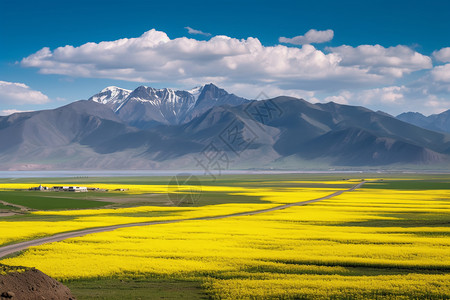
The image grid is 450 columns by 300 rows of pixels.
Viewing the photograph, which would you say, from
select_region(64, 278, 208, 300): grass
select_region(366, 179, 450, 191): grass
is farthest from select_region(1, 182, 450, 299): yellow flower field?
select_region(366, 179, 450, 191): grass

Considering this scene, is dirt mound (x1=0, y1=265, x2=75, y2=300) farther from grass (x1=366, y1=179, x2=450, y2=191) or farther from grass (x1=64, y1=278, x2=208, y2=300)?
grass (x1=366, y1=179, x2=450, y2=191)

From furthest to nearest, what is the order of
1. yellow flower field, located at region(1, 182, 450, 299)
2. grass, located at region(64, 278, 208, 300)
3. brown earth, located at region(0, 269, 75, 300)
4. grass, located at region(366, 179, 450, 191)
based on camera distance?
1. grass, located at region(366, 179, 450, 191)
2. yellow flower field, located at region(1, 182, 450, 299)
3. grass, located at region(64, 278, 208, 300)
4. brown earth, located at region(0, 269, 75, 300)

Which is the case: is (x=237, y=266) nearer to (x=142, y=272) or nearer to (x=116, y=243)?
(x=142, y=272)

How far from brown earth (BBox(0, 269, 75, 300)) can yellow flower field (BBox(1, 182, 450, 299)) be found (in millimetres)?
7463

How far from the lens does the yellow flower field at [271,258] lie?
1081 inches

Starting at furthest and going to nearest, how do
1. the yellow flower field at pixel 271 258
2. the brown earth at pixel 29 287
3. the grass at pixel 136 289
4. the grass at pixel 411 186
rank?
the grass at pixel 411 186 < the yellow flower field at pixel 271 258 < the grass at pixel 136 289 < the brown earth at pixel 29 287

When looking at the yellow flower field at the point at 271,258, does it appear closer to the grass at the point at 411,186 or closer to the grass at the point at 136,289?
the grass at the point at 136,289

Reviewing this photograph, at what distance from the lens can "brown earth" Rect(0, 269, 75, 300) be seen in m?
20.5

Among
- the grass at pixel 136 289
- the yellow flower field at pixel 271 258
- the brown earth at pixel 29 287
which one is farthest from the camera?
the yellow flower field at pixel 271 258

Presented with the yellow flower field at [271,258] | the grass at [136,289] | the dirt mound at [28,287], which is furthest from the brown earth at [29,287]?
the yellow flower field at [271,258]

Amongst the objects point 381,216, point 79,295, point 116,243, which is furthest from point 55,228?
point 381,216

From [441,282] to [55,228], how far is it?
1422 inches

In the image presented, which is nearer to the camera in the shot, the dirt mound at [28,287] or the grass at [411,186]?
the dirt mound at [28,287]

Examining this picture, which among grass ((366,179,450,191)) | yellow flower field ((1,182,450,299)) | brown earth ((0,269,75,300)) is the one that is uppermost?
brown earth ((0,269,75,300))
